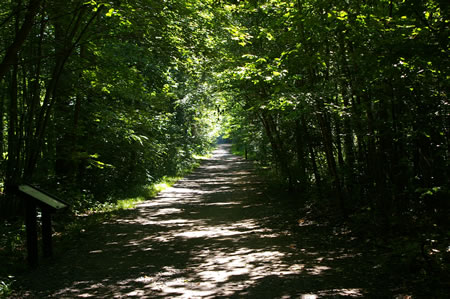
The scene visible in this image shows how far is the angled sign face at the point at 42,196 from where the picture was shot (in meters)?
5.84

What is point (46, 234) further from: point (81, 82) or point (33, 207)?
point (81, 82)

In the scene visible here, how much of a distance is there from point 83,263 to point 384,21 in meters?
6.35

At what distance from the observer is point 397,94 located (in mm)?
5828

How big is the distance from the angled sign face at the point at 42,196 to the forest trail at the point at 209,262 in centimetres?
105

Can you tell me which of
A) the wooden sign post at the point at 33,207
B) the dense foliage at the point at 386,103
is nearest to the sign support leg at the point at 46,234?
the wooden sign post at the point at 33,207

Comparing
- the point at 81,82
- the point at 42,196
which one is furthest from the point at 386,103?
the point at 81,82

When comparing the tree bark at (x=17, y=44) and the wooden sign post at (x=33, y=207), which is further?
the wooden sign post at (x=33, y=207)

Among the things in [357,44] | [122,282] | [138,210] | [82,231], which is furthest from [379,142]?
[138,210]

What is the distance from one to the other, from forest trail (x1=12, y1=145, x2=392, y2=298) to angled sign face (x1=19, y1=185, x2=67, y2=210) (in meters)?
1.05

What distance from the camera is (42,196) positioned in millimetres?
6023

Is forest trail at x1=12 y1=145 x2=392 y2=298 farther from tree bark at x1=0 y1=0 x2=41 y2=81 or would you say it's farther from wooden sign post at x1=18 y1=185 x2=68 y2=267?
tree bark at x1=0 y1=0 x2=41 y2=81

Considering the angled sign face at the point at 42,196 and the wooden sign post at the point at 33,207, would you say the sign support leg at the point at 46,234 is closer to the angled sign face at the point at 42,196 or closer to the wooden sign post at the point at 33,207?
the wooden sign post at the point at 33,207

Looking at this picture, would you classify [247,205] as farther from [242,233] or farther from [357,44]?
[357,44]

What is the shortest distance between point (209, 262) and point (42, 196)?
302cm
